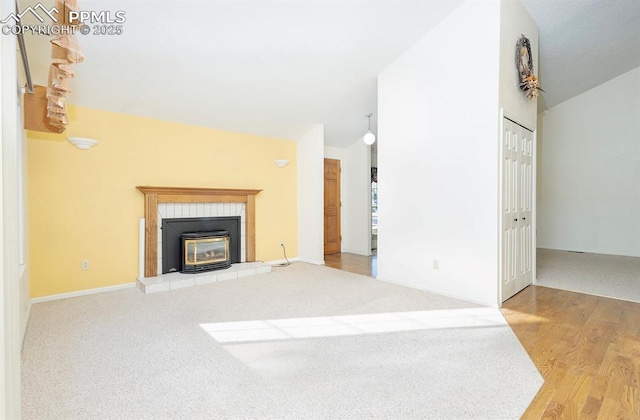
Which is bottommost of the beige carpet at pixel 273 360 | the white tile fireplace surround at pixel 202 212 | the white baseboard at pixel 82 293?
the beige carpet at pixel 273 360

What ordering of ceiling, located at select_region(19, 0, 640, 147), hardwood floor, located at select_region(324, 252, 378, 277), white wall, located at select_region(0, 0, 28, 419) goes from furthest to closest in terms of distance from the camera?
1. hardwood floor, located at select_region(324, 252, 378, 277)
2. ceiling, located at select_region(19, 0, 640, 147)
3. white wall, located at select_region(0, 0, 28, 419)

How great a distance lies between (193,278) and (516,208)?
403cm

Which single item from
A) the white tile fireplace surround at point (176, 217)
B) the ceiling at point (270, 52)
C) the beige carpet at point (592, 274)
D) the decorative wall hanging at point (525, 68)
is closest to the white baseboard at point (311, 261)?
the white tile fireplace surround at point (176, 217)

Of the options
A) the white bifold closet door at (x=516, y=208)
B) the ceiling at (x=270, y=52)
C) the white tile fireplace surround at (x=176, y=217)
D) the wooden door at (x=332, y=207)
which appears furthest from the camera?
the wooden door at (x=332, y=207)

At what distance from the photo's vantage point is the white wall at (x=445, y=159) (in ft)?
10.9

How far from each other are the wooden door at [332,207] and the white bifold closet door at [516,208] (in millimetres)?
3498

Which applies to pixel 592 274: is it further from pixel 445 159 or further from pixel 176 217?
pixel 176 217

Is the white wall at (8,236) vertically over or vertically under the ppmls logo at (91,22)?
under

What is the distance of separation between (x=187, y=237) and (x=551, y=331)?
410 cm

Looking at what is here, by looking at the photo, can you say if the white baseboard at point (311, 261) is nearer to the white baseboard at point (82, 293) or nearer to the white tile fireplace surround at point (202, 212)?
the white tile fireplace surround at point (202, 212)

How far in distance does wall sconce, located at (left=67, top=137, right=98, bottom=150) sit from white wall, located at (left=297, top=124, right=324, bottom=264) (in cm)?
313

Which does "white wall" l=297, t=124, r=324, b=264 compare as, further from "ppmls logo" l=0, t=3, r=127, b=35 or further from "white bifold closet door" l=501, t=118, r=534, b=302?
"ppmls logo" l=0, t=3, r=127, b=35

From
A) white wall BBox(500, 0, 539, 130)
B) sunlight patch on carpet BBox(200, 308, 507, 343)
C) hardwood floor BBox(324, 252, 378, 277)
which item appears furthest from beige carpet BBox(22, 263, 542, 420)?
white wall BBox(500, 0, 539, 130)

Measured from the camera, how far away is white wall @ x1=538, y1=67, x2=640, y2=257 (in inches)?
230
